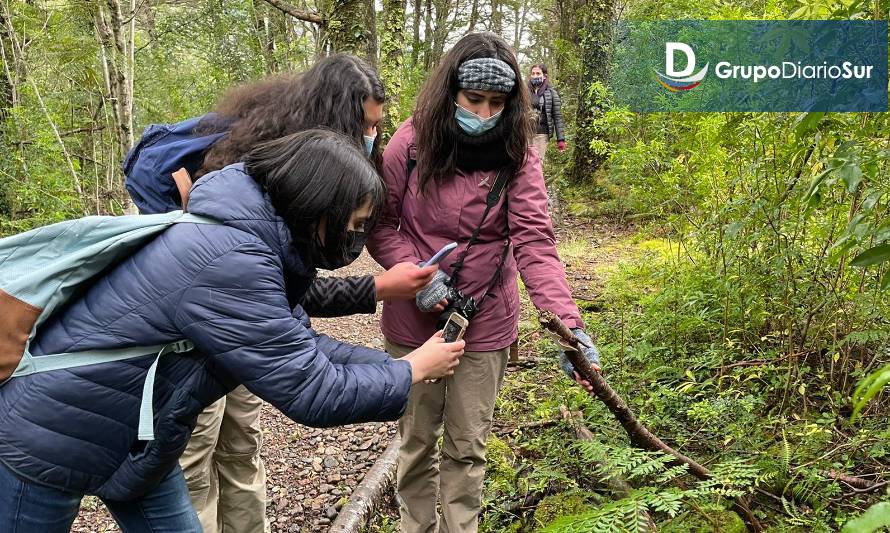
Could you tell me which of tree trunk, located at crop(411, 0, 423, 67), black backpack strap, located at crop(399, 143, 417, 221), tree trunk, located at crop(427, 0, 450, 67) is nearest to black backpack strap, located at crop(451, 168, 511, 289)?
black backpack strap, located at crop(399, 143, 417, 221)

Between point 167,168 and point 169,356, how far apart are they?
0.85 metres

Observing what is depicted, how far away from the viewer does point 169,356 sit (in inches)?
66.7

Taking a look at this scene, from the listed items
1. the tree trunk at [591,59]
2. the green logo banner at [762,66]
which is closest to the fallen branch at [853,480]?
the green logo banner at [762,66]

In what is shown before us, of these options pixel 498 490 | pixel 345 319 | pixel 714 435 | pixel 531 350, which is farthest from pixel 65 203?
pixel 714 435

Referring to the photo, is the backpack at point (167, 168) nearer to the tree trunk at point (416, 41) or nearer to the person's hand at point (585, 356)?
the person's hand at point (585, 356)

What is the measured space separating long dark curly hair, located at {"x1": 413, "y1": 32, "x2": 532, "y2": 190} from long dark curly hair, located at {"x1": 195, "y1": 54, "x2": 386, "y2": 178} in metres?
0.27

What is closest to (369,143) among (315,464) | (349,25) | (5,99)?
(315,464)

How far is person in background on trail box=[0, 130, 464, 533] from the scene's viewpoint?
1.61 meters

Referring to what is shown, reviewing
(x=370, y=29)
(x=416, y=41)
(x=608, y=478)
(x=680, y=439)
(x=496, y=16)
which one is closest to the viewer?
(x=608, y=478)

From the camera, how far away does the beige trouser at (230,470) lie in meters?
2.54

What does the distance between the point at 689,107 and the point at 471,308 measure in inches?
115

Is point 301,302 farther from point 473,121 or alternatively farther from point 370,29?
point 370,29

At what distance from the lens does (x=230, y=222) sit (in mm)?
1642

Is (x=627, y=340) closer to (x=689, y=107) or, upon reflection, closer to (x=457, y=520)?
(x=689, y=107)
